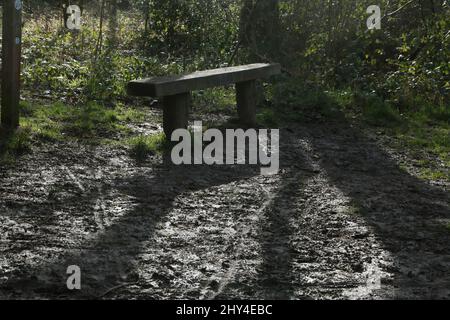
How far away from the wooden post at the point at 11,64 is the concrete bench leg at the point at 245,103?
2636 millimetres

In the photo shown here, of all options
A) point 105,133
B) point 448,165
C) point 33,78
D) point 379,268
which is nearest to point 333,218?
point 379,268

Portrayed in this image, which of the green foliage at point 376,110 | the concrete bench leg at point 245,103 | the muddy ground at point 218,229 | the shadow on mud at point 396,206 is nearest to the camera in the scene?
the muddy ground at point 218,229

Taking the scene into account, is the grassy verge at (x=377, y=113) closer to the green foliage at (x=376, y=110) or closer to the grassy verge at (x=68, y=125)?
the green foliage at (x=376, y=110)

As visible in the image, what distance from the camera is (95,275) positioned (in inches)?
170

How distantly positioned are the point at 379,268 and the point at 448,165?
3323mm

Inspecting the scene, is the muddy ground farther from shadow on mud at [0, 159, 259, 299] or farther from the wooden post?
the wooden post

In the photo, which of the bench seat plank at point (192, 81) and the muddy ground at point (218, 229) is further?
the bench seat plank at point (192, 81)

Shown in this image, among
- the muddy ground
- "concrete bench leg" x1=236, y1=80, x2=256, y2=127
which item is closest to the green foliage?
"concrete bench leg" x1=236, y1=80, x2=256, y2=127

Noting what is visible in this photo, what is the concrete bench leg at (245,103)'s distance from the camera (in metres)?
8.99

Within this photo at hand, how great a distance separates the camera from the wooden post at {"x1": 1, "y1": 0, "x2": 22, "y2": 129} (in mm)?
7312

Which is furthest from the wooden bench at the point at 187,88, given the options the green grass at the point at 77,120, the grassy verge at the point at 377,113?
the green grass at the point at 77,120

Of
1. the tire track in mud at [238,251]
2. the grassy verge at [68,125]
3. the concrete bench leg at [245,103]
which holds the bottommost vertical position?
the tire track in mud at [238,251]
